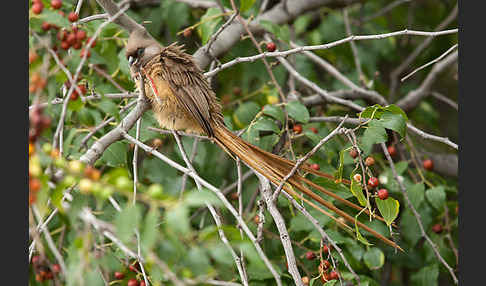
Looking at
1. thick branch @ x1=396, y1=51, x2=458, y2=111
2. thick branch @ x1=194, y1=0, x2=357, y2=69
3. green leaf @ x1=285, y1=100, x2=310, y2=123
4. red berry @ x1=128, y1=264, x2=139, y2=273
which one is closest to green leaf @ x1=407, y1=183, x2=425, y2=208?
green leaf @ x1=285, y1=100, x2=310, y2=123

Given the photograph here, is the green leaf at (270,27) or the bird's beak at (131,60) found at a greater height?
the bird's beak at (131,60)

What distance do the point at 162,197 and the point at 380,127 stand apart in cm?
116

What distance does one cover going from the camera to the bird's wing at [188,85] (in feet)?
8.92

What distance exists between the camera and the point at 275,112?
9.09 ft

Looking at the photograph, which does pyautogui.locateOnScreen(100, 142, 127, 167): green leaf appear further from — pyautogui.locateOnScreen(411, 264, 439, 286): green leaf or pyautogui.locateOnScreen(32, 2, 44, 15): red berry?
pyautogui.locateOnScreen(411, 264, 439, 286): green leaf

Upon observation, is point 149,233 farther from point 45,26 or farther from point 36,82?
point 45,26

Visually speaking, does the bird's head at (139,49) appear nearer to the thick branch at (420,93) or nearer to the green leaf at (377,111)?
the green leaf at (377,111)

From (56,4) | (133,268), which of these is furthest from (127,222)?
(133,268)

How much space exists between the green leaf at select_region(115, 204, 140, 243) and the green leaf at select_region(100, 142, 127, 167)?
135 centimetres

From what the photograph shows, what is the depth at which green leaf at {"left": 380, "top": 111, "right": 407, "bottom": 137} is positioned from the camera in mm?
2117

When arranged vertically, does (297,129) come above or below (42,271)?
below

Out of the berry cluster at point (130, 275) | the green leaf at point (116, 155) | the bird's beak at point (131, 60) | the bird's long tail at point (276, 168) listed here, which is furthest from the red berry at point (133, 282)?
the bird's beak at point (131, 60)

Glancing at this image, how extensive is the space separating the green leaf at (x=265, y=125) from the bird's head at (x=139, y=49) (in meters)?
0.63

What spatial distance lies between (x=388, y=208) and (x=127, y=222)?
1214 millimetres
